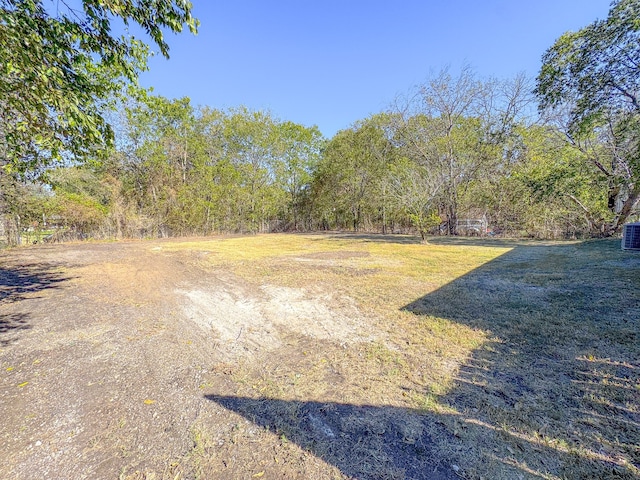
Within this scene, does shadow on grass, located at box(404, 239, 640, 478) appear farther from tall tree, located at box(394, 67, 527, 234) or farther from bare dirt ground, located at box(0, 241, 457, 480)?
tall tree, located at box(394, 67, 527, 234)

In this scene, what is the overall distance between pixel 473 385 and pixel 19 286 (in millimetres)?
6703

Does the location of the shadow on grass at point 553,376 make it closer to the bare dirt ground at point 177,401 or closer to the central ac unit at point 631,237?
the bare dirt ground at point 177,401

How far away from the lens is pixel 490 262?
6520 mm

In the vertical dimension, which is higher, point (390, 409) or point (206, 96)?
point (206, 96)

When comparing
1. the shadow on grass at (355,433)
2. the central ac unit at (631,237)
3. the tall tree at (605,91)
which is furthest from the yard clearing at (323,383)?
the tall tree at (605,91)

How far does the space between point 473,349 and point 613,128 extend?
11.4 metres

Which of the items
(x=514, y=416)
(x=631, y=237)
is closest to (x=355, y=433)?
(x=514, y=416)

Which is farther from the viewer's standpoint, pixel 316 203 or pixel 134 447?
pixel 316 203

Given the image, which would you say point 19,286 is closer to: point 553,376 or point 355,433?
point 355,433

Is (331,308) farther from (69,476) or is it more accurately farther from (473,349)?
(69,476)

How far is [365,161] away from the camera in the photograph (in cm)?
1803

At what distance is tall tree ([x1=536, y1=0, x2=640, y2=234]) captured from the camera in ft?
25.1

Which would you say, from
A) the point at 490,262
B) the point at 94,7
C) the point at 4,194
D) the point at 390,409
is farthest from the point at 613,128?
the point at 4,194

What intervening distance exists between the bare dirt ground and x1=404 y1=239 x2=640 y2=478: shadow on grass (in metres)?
0.48
